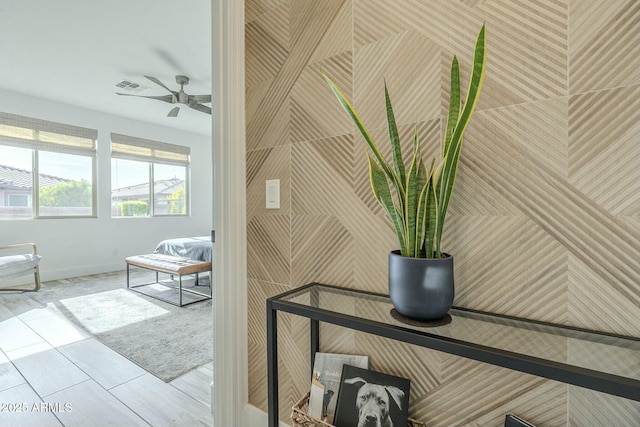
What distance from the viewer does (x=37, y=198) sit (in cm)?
407

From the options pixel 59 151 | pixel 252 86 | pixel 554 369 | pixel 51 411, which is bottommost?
pixel 51 411

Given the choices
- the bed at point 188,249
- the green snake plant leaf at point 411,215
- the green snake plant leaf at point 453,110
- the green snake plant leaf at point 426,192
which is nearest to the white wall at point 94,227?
the bed at point 188,249

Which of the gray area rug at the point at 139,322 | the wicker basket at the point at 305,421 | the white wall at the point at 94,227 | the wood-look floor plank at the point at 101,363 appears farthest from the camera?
the white wall at the point at 94,227

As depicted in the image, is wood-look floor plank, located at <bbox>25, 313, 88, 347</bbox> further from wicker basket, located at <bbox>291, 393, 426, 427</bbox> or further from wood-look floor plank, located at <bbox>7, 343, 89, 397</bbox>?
wicker basket, located at <bbox>291, 393, 426, 427</bbox>

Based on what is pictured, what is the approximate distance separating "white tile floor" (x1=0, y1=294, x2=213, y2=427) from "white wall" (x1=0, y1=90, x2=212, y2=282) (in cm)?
228

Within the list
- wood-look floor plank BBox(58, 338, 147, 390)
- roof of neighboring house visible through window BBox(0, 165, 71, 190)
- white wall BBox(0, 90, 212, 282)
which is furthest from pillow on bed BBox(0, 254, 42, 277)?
wood-look floor plank BBox(58, 338, 147, 390)

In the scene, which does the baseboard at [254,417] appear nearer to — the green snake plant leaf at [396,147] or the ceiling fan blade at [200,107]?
the green snake plant leaf at [396,147]

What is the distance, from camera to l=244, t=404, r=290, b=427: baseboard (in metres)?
1.25

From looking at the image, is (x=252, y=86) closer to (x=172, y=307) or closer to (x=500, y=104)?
(x=500, y=104)

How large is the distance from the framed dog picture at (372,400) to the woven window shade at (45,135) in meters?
5.21

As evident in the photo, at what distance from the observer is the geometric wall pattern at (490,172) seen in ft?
2.16

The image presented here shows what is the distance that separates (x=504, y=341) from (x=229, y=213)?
41.2 inches

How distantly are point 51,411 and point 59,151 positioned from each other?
4.05 m

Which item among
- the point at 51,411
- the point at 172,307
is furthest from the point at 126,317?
the point at 51,411
